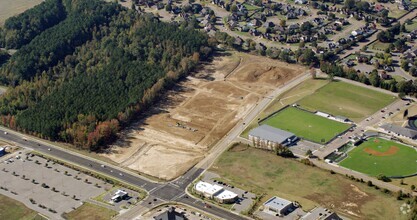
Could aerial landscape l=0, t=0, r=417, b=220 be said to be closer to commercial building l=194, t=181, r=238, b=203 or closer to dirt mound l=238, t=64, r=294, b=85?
commercial building l=194, t=181, r=238, b=203

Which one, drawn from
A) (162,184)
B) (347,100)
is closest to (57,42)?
(162,184)

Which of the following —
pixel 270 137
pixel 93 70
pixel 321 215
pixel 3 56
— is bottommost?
pixel 321 215

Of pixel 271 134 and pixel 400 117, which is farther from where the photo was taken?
pixel 400 117

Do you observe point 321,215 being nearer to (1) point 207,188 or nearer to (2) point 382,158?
(1) point 207,188

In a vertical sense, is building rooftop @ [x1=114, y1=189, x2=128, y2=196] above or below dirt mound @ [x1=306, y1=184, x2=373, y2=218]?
above

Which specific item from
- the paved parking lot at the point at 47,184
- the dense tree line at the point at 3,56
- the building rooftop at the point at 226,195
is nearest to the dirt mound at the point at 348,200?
the building rooftop at the point at 226,195

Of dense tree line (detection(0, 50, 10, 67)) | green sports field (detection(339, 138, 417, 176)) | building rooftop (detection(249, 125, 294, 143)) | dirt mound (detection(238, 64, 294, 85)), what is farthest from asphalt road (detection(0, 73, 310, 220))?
dense tree line (detection(0, 50, 10, 67))
